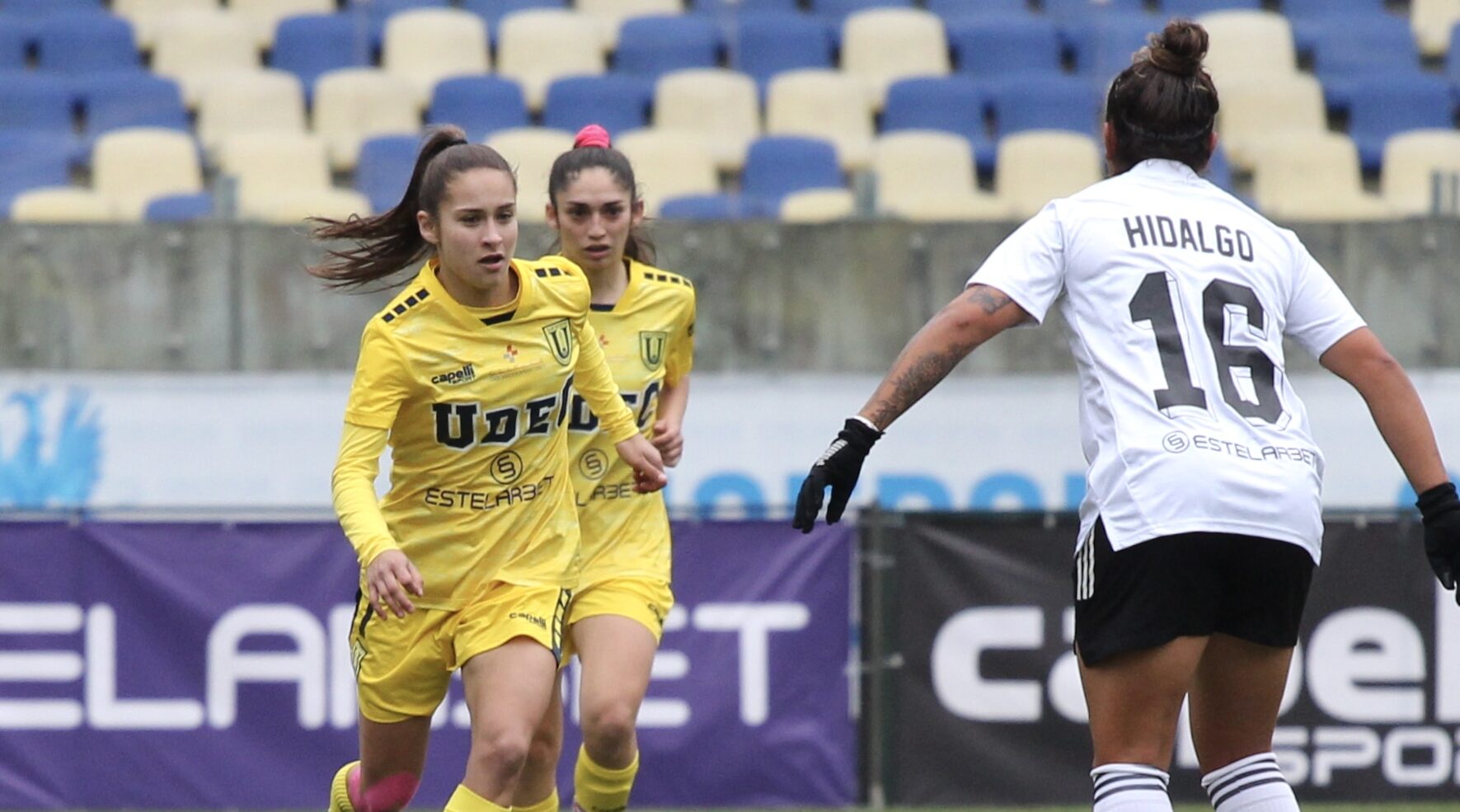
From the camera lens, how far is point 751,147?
1188cm

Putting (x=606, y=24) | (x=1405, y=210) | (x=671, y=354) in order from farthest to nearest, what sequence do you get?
(x=606, y=24) → (x=1405, y=210) → (x=671, y=354)

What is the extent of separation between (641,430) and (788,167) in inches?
234

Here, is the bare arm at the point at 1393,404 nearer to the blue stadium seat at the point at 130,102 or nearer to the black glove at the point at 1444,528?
the black glove at the point at 1444,528

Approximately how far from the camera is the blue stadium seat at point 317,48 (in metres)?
12.8

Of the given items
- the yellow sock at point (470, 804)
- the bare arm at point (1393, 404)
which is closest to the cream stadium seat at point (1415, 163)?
the bare arm at point (1393, 404)

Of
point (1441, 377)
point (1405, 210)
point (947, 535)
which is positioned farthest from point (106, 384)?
point (1405, 210)

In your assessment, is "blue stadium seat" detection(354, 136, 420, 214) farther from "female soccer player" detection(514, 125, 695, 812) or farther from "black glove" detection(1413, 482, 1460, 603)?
"black glove" detection(1413, 482, 1460, 603)

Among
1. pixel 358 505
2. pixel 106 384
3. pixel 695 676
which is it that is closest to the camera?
pixel 358 505

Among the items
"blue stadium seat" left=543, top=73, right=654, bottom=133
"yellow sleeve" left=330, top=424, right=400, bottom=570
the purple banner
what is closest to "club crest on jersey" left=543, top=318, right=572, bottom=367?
"yellow sleeve" left=330, top=424, right=400, bottom=570

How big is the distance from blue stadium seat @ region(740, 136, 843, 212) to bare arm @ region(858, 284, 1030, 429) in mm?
7547

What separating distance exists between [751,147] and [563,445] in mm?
6699

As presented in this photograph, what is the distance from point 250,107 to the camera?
40.0ft

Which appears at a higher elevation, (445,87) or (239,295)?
(445,87)

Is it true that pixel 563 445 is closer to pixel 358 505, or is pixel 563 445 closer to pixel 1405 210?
pixel 358 505
